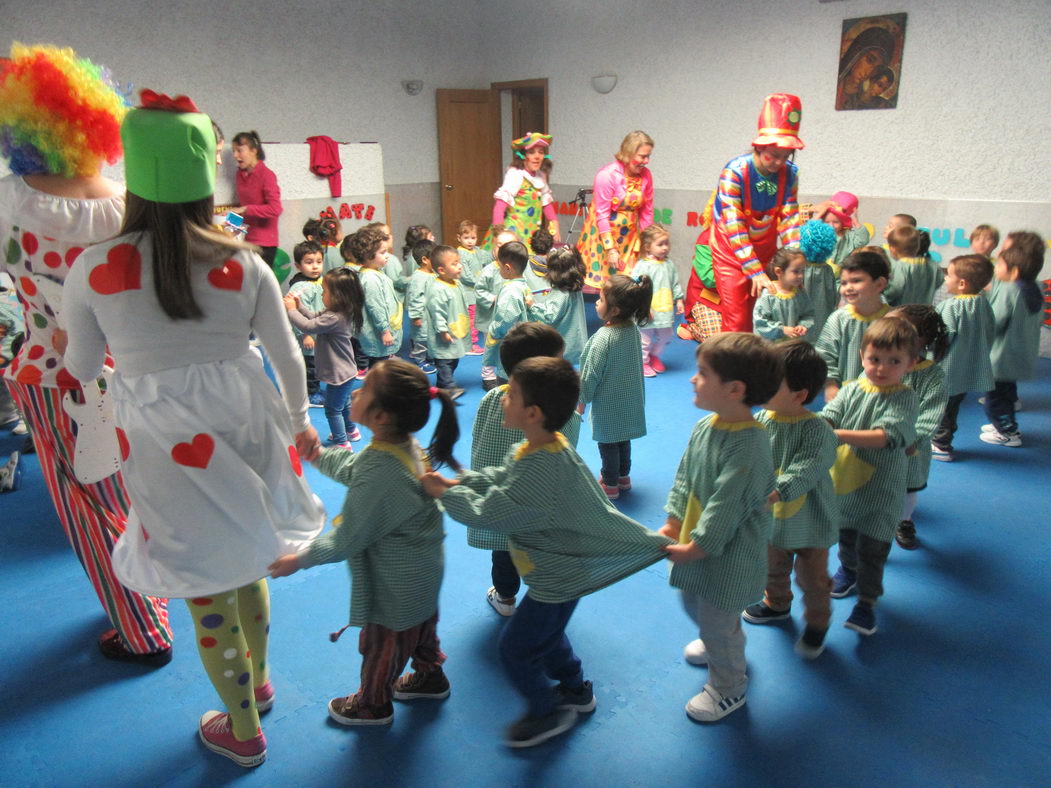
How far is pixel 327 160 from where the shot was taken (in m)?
7.39

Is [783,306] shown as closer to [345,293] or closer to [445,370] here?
[445,370]

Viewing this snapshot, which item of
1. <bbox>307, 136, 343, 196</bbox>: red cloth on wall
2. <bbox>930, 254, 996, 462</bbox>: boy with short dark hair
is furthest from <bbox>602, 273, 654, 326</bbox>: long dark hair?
<bbox>307, 136, 343, 196</bbox>: red cloth on wall

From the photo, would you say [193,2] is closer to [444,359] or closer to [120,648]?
[444,359]

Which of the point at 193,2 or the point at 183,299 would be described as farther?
the point at 193,2

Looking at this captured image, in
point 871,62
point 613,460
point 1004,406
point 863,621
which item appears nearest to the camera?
point 863,621

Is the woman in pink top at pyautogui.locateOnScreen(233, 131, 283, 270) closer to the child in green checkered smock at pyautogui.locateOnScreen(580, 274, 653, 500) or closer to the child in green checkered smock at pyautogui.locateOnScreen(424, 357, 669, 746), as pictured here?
the child in green checkered smock at pyautogui.locateOnScreen(580, 274, 653, 500)

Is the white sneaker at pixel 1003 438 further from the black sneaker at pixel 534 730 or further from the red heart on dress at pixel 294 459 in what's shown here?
the red heart on dress at pixel 294 459

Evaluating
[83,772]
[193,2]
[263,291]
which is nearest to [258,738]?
[83,772]

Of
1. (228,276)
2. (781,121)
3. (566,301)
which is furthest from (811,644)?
(781,121)

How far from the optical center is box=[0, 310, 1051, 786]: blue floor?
1985 mm

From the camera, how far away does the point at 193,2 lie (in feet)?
22.7

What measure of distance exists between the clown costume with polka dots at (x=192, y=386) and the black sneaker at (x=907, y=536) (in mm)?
2500

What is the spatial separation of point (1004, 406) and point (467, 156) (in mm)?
7155

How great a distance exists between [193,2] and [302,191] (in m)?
1.98
